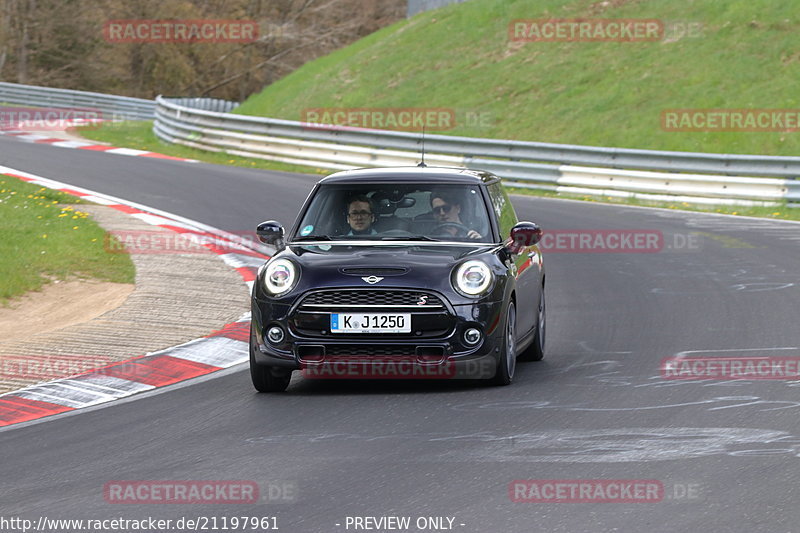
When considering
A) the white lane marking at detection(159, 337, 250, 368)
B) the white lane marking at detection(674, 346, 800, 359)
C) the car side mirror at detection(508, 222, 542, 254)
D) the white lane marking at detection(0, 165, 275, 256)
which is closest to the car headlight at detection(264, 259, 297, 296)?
the white lane marking at detection(159, 337, 250, 368)

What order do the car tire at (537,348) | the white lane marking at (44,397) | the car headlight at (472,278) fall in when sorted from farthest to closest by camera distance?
1. the car tire at (537,348)
2. the white lane marking at (44,397)
3. the car headlight at (472,278)

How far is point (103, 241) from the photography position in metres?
15.2

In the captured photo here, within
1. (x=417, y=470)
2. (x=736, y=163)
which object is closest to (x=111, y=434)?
(x=417, y=470)

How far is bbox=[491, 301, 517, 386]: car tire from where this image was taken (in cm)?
859

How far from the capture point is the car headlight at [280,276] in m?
8.46

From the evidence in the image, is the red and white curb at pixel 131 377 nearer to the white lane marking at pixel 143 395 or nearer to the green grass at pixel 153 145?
the white lane marking at pixel 143 395

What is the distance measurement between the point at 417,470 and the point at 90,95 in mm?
38008

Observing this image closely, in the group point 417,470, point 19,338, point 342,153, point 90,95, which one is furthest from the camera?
point 90,95

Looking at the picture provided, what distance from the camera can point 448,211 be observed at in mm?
9359

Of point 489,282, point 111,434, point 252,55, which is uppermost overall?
point 252,55

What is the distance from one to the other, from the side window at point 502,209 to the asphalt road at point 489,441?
1.05 meters

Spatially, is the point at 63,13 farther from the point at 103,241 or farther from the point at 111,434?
the point at 111,434

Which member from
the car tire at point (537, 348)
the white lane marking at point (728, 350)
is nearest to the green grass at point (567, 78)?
the white lane marking at point (728, 350)

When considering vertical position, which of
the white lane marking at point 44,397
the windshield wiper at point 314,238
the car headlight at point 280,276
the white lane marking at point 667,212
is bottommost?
the white lane marking at point 44,397
